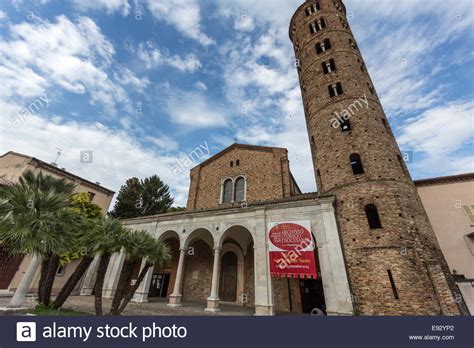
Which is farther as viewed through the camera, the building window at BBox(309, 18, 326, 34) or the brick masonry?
the building window at BBox(309, 18, 326, 34)

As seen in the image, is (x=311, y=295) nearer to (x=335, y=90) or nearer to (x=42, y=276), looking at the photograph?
(x=42, y=276)

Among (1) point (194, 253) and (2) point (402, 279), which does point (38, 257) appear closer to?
(1) point (194, 253)

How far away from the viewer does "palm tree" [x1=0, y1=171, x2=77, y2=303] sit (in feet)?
26.1

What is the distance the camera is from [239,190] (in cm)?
1962

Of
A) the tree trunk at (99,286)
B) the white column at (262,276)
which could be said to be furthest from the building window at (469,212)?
the tree trunk at (99,286)

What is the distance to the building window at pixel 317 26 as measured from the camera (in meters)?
19.7

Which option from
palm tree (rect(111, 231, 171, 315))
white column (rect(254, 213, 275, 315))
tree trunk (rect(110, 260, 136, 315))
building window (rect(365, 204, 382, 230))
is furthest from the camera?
building window (rect(365, 204, 382, 230))

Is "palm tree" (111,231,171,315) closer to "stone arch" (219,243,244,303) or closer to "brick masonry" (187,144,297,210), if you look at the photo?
"stone arch" (219,243,244,303)

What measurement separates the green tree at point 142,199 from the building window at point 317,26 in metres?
26.0

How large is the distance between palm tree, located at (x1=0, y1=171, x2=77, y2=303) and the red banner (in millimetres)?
9570

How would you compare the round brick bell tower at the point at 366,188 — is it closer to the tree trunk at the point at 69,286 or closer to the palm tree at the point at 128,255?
the palm tree at the point at 128,255

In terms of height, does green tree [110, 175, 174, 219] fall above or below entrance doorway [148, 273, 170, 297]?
above

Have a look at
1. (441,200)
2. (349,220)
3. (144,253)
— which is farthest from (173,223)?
(441,200)

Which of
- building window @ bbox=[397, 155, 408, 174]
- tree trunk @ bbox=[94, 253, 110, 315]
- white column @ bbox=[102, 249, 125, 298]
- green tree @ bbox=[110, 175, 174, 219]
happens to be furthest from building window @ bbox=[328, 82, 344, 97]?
green tree @ bbox=[110, 175, 174, 219]
